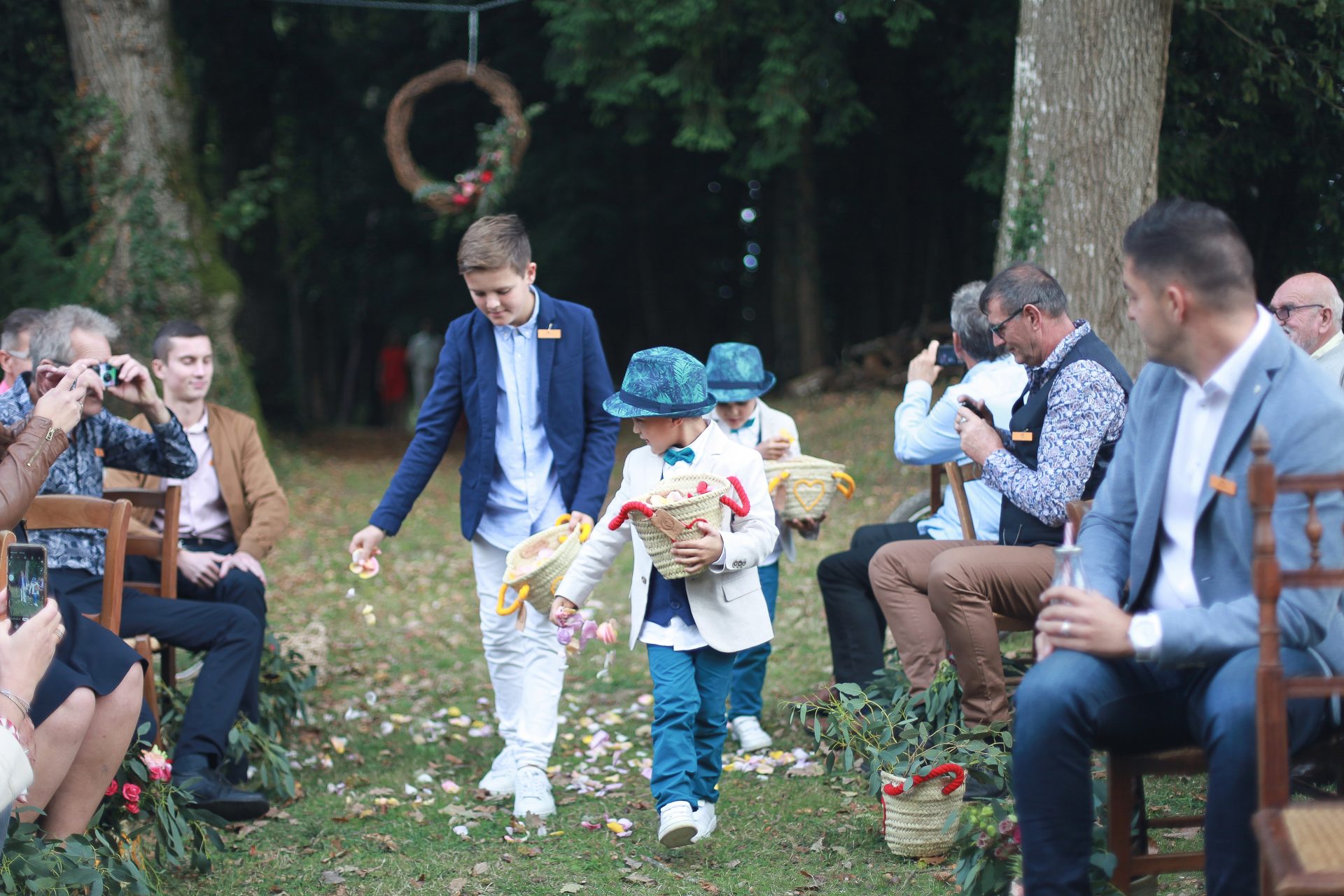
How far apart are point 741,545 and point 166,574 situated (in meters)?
2.31

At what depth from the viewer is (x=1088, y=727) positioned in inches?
109

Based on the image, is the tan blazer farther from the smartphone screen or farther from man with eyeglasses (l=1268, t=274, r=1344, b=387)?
man with eyeglasses (l=1268, t=274, r=1344, b=387)

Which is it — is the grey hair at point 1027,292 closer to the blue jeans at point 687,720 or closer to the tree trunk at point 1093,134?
the blue jeans at point 687,720

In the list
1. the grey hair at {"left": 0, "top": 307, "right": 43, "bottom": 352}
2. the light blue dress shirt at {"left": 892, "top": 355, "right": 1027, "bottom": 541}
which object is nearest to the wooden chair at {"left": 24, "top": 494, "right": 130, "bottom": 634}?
the grey hair at {"left": 0, "top": 307, "right": 43, "bottom": 352}

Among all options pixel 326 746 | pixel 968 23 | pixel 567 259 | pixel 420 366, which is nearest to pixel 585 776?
pixel 326 746

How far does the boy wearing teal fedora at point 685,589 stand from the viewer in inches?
156

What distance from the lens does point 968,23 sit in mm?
12609

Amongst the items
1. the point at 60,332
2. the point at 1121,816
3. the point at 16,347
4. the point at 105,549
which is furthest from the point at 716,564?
the point at 16,347

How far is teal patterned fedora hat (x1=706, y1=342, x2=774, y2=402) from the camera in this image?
17.6ft

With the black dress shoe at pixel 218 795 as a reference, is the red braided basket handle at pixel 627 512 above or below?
above

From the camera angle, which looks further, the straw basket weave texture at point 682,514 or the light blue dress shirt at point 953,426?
the light blue dress shirt at point 953,426

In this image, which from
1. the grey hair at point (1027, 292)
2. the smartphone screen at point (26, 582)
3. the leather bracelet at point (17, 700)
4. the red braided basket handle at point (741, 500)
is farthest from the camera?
the grey hair at point (1027, 292)

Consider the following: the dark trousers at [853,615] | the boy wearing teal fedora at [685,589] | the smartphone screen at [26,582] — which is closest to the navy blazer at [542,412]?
the boy wearing teal fedora at [685,589]

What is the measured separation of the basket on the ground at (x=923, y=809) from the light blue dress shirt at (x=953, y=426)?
1127 millimetres
